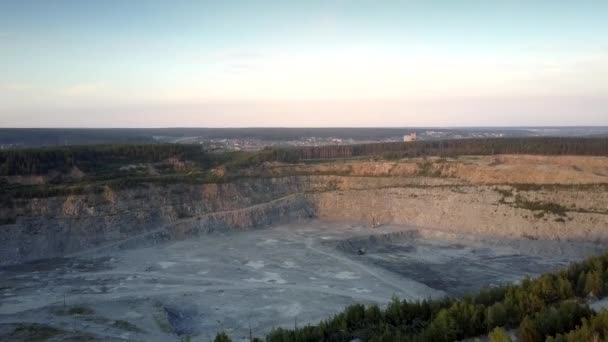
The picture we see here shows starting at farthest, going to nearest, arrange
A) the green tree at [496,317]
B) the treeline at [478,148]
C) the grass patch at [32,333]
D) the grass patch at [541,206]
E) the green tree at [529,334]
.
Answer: the treeline at [478,148]
the grass patch at [541,206]
the grass patch at [32,333]
the green tree at [496,317]
the green tree at [529,334]

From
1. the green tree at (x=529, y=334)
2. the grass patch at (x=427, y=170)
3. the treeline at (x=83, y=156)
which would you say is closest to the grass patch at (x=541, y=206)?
the grass patch at (x=427, y=170)

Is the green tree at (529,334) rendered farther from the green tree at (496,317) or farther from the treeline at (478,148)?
the treeline at (478,148)

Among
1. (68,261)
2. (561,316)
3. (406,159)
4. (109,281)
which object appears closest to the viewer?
(561,316)

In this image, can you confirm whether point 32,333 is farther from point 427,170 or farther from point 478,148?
point 478,148

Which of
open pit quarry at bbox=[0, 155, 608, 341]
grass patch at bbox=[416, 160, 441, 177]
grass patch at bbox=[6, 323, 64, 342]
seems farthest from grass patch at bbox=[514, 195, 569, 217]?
grass patch at bbox=[6, 323, 64, 342]

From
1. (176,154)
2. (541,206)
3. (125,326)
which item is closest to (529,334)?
(125,326)

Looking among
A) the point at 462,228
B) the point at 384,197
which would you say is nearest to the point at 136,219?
the point at 384,197

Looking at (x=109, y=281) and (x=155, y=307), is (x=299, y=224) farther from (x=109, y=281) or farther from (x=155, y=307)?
(x=155, y=307)
